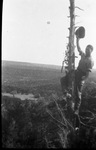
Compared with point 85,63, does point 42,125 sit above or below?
below

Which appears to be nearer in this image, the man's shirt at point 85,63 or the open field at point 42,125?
the open field at point 42,125

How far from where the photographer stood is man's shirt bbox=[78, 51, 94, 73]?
4.90 meters

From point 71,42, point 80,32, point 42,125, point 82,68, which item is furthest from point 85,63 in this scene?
point 42,125

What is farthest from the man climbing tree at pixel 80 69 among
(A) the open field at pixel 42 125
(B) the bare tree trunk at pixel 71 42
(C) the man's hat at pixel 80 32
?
(A) the open field at pixel 42 125

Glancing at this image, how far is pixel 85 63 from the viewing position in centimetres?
492

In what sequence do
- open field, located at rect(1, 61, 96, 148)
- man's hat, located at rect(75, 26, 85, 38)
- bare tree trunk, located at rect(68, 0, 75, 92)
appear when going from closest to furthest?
open field, located at rect(1, 61, 96, 148)
man's hat, located at rect(75, 26, 85, 38)
bare tree trunk, located at rect(68, 0, 75, 92)

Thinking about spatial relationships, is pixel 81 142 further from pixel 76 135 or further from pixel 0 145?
pixel 0 145

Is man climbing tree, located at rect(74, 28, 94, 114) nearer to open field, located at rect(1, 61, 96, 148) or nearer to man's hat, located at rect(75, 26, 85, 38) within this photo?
man's hat, located at rect(75, 26, 85, 38)

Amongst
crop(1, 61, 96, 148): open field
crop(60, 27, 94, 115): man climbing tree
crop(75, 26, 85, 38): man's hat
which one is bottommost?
crop(1, 61, 96, 148): open field

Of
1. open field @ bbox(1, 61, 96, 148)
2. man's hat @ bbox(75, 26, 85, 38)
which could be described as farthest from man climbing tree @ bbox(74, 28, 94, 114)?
open field @ bbox(1, 61, 96, 148)

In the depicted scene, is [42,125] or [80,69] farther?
[80,69]

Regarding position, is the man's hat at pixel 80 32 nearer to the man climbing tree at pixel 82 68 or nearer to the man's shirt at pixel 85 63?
the man climbing tree at pixel 82 68

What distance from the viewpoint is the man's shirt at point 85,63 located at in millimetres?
4896

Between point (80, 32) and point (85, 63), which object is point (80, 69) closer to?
point (85, 63)
